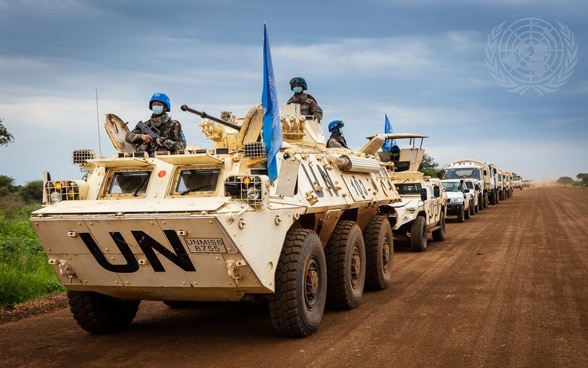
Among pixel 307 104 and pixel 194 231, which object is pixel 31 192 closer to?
pixel 307 104

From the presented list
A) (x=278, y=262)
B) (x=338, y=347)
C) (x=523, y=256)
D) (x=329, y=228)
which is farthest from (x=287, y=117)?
(x=523, y=256)

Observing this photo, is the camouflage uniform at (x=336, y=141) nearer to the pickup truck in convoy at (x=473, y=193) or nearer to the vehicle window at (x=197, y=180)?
the vehicle window at (x=197, y=180)

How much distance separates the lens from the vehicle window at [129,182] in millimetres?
7793

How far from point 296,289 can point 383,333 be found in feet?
3.84


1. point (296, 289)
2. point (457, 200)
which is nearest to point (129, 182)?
point (296, 289)

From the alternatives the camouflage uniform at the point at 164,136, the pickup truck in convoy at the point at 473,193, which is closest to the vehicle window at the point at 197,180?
the camouflage uniform at the point at 164,136

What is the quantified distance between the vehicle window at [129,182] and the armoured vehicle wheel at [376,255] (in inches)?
165

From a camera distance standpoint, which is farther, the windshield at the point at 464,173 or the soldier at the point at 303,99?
the windshield at the point at 464,173

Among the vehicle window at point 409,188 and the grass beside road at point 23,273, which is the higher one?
the vehicle window at point 409,188

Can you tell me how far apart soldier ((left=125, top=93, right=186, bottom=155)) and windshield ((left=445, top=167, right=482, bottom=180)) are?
93.9 ft

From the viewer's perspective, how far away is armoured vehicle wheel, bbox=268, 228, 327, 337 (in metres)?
7.40

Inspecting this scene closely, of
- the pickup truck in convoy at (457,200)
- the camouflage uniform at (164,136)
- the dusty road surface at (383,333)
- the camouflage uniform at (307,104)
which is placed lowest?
the dusty road surface at (383,333)

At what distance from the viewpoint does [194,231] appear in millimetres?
6715

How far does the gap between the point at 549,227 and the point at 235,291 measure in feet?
57.1
